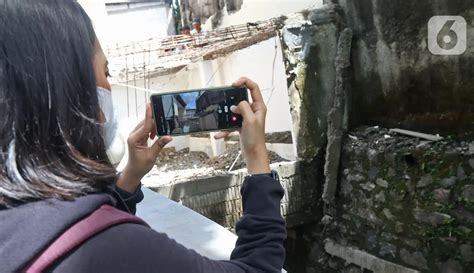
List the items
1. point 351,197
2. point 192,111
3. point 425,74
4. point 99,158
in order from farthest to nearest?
point 351,197
point 425,74
point 192,111
point 99,158

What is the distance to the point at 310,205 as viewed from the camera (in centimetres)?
339

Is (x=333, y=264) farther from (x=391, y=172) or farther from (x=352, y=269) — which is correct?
(x=391, y=172)

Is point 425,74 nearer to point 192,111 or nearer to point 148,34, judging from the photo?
point 192,111

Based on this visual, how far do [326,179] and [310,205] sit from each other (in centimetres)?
28

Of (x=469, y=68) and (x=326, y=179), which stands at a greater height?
(x=469, y=68)

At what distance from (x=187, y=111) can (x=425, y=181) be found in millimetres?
2006

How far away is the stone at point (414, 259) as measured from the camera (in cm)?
256

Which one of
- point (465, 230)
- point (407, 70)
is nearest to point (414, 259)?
point (465, 230)

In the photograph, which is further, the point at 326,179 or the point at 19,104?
the point at 326,179

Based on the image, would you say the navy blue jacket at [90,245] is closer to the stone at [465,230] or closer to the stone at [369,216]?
the stone at [465,230]

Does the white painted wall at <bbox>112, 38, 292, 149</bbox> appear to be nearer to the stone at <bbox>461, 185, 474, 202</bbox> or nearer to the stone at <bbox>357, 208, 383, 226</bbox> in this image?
the stone at <bbox>357, 208, 383, 226</bbox>

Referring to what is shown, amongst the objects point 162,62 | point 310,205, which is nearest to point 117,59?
point 162,62

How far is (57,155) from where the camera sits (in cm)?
51

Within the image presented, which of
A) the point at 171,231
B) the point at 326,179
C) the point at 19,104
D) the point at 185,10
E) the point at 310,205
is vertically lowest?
the point at 310,205
